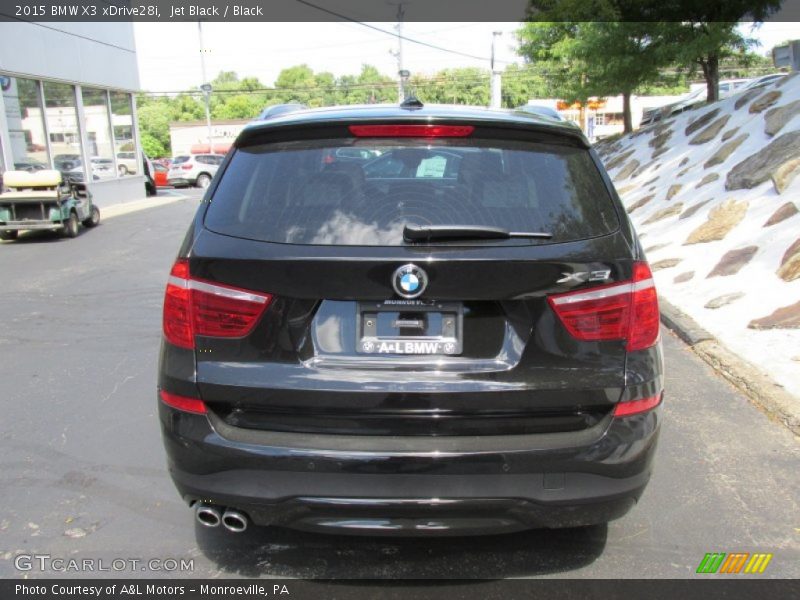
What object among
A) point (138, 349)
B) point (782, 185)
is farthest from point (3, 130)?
point (782, 185)

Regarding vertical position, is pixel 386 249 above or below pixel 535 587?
above

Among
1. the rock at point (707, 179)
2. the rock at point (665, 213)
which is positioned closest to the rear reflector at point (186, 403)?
the rock at point (665, 213)

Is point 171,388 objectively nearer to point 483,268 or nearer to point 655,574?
point 483,268

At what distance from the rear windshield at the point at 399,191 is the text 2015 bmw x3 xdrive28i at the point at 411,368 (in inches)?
0.5

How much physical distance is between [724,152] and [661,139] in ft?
12.9

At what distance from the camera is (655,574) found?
2.87 meters

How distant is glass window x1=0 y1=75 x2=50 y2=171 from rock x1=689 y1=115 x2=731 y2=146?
53.8 ft

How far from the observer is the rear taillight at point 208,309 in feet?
8.11

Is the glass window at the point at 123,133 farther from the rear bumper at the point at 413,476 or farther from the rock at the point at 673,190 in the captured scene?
the rear bumper at the point at 413,476

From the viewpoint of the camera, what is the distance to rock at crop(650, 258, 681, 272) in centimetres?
790

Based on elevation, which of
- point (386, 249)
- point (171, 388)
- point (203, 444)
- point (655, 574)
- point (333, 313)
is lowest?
point (655, 574)

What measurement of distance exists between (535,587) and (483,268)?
1.35 m

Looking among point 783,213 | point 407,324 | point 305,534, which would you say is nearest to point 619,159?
point 783,213

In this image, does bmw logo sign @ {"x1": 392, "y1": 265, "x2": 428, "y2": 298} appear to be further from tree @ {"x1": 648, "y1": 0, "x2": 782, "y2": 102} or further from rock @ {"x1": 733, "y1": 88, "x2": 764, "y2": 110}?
tree @ {"x1": 648, "y1": 0, "x2": 782, "y2": 102}
